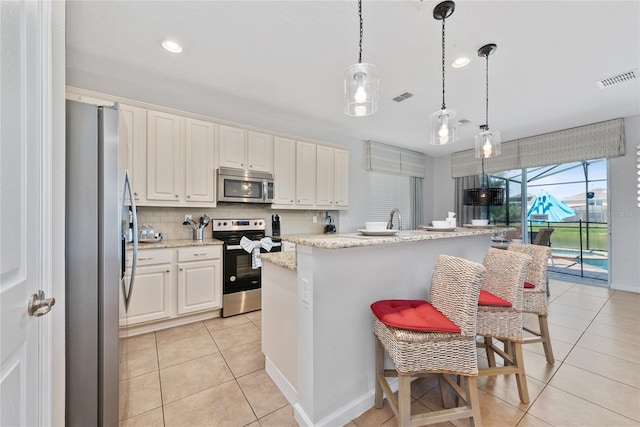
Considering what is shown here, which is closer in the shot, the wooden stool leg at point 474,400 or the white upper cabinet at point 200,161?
the wooden stool leg at point 474,400

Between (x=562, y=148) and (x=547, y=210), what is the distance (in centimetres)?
130

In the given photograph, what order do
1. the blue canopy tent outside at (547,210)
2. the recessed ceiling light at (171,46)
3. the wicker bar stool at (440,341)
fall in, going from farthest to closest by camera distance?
the blue canopy tent outside at (547,210)
the recessed ceiling light at (171,46)
the wicker bar stool at (440,341)

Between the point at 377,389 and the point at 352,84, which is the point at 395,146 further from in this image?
the point at 377,389

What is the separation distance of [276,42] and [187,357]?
2.85m

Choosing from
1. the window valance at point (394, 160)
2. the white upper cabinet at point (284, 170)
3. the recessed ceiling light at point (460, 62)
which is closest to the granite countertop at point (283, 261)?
the white upper cabinet at point (284, 170)

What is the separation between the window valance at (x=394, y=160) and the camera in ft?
16.6

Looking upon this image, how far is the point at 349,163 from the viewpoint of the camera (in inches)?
185

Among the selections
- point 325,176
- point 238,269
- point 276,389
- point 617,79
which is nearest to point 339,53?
point 325,176

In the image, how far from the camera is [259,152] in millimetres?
3551

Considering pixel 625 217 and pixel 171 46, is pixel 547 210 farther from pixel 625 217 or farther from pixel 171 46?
pixel 171 46

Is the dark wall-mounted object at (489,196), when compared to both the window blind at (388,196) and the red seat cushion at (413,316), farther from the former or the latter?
the red seat cushion at (413,316)

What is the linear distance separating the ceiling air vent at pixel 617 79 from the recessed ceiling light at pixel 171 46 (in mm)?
4435

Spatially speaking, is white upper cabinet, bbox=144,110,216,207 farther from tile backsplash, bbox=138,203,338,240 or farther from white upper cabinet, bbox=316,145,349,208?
white upper cabinet, bbox=316,145,349,208
